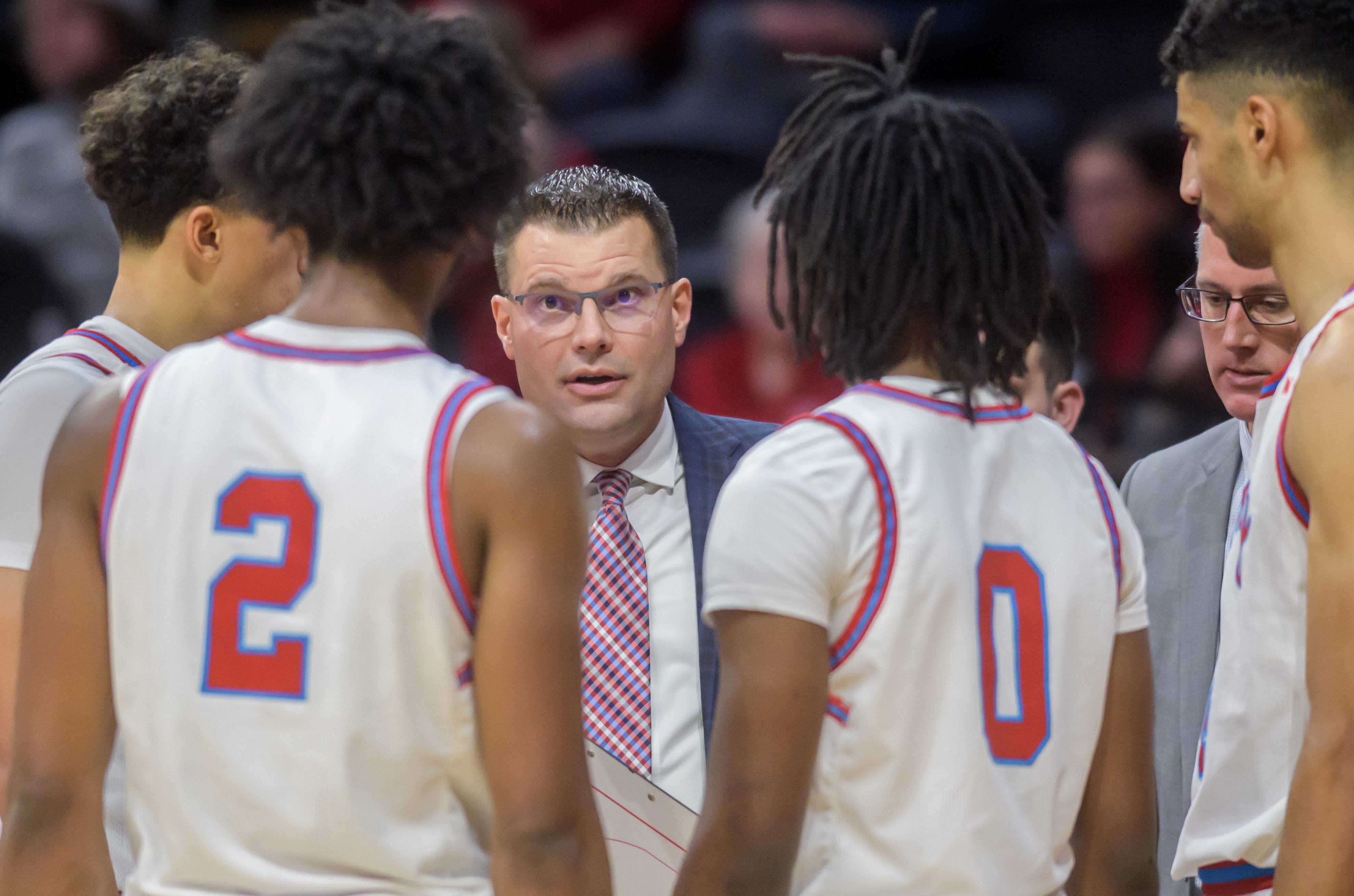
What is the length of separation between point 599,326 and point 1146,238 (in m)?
3.33

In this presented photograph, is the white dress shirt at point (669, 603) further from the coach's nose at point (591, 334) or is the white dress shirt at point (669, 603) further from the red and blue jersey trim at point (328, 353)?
the red and blue jersey trim at point (328, 353)

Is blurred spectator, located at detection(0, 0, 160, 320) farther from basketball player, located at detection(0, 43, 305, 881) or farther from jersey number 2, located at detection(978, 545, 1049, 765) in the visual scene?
jersey number 2, located at detection(978, 545, 1049, 765)

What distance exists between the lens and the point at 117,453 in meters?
1.82

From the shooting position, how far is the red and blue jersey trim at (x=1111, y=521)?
205cm

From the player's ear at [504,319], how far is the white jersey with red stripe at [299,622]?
1.37 m

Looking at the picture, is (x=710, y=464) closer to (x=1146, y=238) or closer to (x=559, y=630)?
(x=559, y=630)

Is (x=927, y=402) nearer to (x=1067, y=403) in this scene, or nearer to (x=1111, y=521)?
(x=1111, y=521)

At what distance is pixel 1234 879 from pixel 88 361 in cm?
193

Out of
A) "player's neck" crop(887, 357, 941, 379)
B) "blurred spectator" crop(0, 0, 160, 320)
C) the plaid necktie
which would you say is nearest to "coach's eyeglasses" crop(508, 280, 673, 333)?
the plaid necktie

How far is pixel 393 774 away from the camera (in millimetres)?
1775

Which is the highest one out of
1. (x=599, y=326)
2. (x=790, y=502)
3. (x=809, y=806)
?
(x=599, y=326)

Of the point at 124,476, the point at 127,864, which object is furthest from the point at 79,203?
the point at 124,476

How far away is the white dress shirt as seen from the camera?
2.77 meters

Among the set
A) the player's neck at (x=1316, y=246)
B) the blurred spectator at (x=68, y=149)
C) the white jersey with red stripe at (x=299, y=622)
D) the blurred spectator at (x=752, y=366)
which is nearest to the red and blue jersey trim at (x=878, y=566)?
the white jersey with red stripe at (x=299, y=622)
